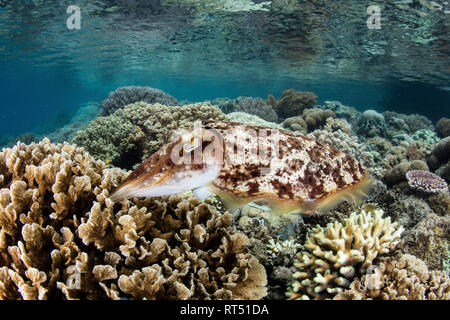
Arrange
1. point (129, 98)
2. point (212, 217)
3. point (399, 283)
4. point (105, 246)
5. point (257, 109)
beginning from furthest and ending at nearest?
point (257, 109) → point (129, 98) → point (212, 217) → point (399, 283) → point (105, 246)

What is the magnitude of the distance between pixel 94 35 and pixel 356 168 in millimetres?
29482

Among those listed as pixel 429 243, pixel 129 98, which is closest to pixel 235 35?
pixel 129 98

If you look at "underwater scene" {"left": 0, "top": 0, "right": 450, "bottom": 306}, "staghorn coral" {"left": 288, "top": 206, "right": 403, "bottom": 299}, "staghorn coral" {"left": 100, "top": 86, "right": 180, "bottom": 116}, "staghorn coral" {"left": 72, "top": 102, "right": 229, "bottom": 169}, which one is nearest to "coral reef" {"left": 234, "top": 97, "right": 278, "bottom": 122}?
"staghorn coral" {"left": 100, "top": 86, "right": 180, "bottom": 116}

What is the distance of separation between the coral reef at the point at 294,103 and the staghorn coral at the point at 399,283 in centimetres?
1350

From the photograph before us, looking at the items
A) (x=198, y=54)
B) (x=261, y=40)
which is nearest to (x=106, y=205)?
(x=261, y=40)

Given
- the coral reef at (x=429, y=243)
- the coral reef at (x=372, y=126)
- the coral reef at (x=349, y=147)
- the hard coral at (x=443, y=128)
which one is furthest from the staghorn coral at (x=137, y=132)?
the hard coral at (x=443, y=128)

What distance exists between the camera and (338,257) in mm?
2939

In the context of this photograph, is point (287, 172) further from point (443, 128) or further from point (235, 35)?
point (235, 35)

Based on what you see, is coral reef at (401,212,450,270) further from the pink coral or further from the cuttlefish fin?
the cuttlefish fin

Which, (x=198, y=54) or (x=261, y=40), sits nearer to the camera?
(x=261, y=40)

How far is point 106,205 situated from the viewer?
248 cm

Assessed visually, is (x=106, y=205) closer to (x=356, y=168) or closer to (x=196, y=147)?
(x=196, y=147)

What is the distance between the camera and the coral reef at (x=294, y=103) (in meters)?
15.6

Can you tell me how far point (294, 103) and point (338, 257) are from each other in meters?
14.1
